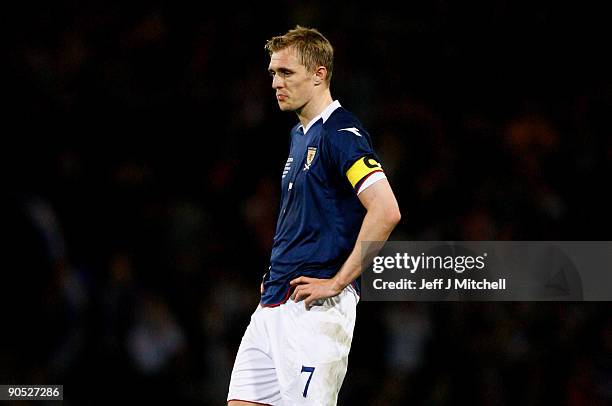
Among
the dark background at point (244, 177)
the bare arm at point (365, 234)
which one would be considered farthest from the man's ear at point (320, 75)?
the dark background at point (244, 177)

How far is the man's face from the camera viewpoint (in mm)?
3914

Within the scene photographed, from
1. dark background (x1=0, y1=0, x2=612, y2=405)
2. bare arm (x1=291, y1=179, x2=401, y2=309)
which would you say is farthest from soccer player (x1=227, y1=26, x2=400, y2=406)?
dark background (x1=0, y1=0, x2=612, y2=405)

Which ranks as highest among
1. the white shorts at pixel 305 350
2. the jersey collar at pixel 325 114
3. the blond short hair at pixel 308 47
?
the blond short hair at pixel 308 47

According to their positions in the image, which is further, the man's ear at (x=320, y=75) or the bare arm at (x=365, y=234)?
the man's ear at (x=320, y=75)

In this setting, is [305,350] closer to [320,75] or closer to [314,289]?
[314,289]

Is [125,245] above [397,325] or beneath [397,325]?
above

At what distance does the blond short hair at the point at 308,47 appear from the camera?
12.9 feet

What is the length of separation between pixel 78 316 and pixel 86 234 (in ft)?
1.95

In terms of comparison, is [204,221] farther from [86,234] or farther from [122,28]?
[122,28]

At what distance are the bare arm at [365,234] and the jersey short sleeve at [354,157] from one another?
4 cm

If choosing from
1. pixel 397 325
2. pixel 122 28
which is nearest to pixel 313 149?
pixel 397 325

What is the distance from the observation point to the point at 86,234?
21.3ft

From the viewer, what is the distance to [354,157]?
3.69 m

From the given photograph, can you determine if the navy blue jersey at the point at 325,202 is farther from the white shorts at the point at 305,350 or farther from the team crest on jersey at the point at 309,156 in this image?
the white shorts at the point at 305,350
